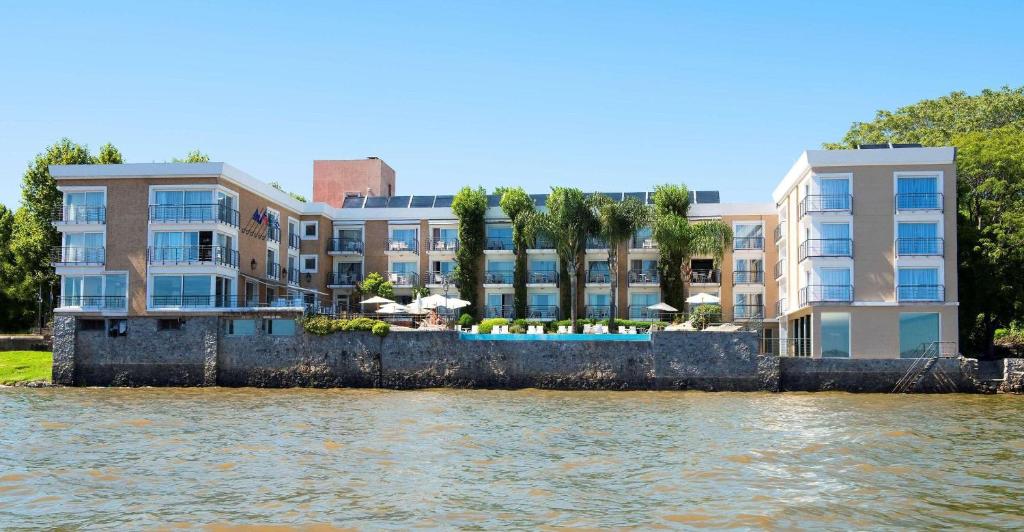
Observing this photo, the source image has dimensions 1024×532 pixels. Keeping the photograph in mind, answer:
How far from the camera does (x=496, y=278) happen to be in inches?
2491

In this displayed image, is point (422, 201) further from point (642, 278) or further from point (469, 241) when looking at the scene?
point (642, 278)

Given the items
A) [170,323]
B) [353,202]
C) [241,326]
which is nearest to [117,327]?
[170,323]

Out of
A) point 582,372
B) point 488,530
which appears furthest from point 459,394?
point 488,530

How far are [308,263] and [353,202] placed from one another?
713cm

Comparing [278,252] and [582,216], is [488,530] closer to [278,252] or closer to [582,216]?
[582,216]

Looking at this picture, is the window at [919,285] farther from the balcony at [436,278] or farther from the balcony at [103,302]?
the balcony at [103,302]

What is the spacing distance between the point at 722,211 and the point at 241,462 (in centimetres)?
4389

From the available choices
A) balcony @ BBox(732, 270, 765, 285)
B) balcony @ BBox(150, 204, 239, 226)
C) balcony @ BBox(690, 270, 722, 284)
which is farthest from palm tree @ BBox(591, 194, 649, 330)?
balcony @ BBox(150, 204, 239, 226)

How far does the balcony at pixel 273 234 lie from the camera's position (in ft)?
192

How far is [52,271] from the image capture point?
66375 mm

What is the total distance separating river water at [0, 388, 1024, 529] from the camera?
17000 mm

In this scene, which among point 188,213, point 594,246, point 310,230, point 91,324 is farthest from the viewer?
point 310,230

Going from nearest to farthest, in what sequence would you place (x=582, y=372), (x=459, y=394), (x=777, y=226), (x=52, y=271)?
1. (x=459, y=394)
2. (x=582, y=372)
3. (x=777, y=226)
4. (x=52, y=271)

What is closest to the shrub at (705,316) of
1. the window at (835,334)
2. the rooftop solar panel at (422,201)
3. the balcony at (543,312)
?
the window at (835,334)
